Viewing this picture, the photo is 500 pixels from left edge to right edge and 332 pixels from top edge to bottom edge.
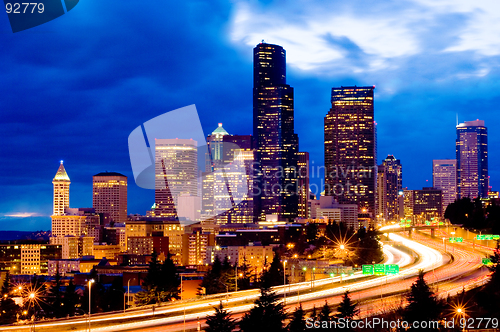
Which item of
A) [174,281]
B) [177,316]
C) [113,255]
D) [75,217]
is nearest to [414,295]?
[177,316]

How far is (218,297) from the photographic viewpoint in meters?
41.8

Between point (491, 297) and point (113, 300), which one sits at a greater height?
point (491, 297)

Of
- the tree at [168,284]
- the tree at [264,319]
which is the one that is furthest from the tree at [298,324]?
the tree at [168,284]

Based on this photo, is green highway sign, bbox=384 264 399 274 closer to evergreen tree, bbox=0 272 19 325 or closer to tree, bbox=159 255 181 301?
tree, bbox=159 255 181 301

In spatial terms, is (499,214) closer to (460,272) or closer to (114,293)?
(460,272)

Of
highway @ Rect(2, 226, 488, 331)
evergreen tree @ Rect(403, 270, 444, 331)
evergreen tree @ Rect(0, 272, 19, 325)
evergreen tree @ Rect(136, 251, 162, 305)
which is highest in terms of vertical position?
evergreen tree @ Rect(403, 270, 444, 331)

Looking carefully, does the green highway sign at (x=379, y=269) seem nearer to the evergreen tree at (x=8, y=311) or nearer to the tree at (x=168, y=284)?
the tree at (x=168, y=284)

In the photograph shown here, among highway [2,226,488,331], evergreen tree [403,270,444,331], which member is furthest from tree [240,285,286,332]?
evergreen tree [403,270,444,331]

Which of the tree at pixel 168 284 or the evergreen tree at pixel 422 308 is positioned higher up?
the evergreen tree at pixel 422 308

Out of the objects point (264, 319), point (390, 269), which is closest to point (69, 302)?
point (390, 269)

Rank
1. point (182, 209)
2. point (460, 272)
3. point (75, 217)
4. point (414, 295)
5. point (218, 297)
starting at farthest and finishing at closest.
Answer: point (182, 209) → point (75, 217) → point (460, 272) → point (218, 297) → point (414, 295)

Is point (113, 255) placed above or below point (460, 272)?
below

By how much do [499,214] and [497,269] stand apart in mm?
49742

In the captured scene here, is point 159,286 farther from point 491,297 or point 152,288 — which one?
point 491,297
